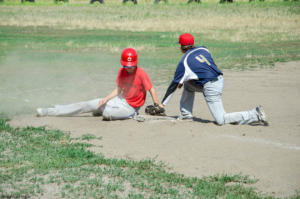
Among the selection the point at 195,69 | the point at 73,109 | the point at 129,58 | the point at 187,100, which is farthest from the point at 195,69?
the point at 73,109

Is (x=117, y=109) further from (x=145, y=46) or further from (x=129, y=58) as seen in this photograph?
(x=145, y=46)

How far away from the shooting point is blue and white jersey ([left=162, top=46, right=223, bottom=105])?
848 centimetres

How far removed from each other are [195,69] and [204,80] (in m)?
0.27

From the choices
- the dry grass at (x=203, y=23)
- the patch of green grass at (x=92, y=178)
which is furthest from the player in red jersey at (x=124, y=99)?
the dry grass at (x=203, y=23)

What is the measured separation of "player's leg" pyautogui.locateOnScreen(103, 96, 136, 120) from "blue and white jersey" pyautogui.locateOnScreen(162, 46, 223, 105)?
0.92m

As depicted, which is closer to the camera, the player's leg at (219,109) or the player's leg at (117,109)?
the player's leg at (219,109)

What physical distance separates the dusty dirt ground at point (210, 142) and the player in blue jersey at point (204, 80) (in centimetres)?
19

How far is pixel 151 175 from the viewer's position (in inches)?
246

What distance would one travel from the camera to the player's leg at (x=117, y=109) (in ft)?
29.8

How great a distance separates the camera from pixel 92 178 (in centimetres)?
612

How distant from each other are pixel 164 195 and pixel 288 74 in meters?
10.9

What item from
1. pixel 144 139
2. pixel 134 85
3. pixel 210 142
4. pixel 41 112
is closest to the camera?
pixel 210 142

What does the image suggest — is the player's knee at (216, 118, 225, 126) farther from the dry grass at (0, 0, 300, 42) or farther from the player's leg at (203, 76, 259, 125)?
the dry grass at (0, 0, 300, 42)

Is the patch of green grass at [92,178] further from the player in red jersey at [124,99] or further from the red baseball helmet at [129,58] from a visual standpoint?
the red baseball helmet at [129,58]
